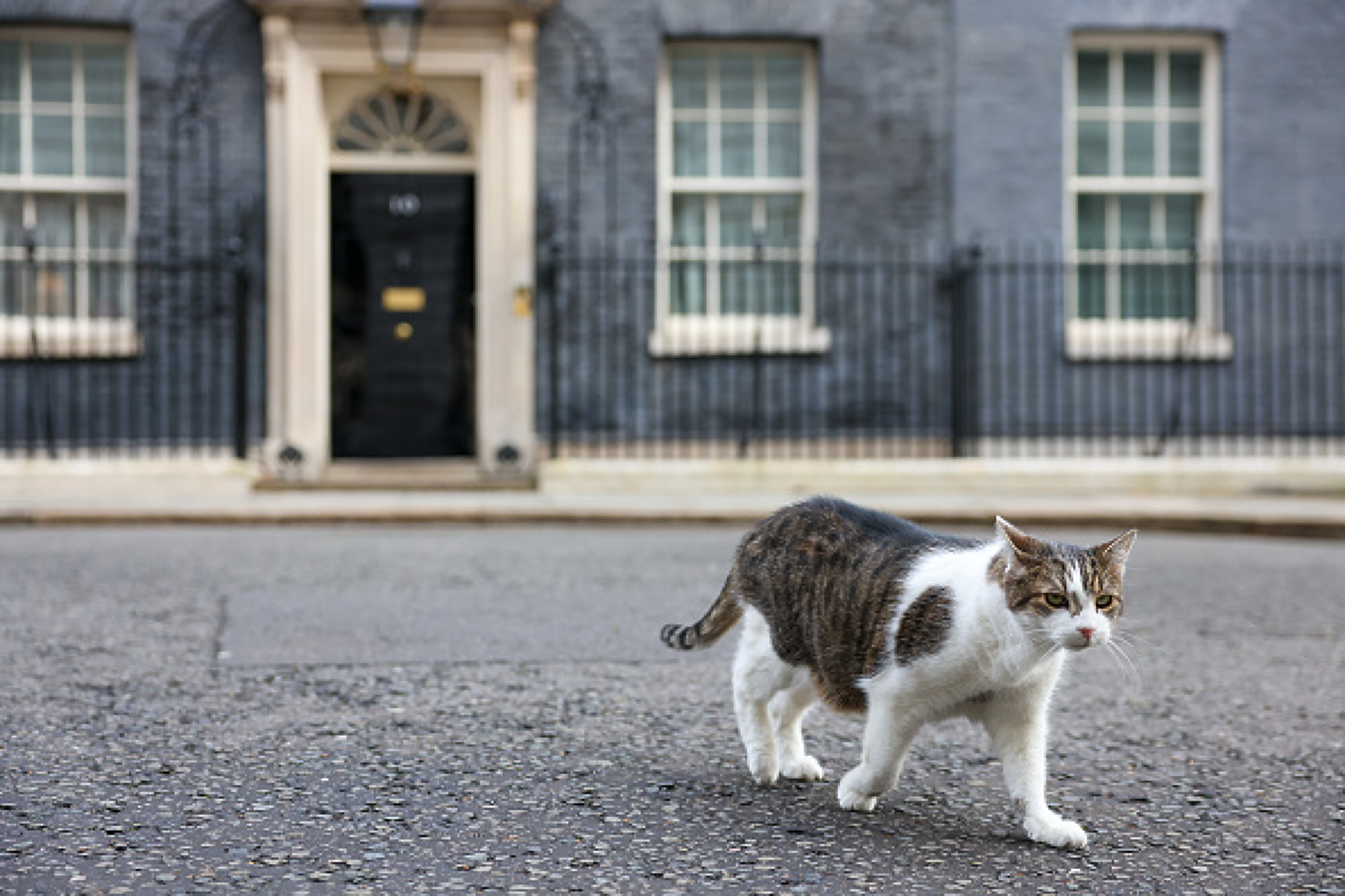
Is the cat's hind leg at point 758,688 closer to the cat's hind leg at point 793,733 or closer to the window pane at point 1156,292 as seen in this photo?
the cat's hind leg at point 793,733

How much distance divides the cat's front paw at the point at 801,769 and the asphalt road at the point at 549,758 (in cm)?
5

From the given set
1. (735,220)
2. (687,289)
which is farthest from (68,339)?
(735,220)

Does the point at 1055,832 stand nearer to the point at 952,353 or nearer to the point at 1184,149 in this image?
the point at 952,353

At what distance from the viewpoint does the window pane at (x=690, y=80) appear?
14.6 metres

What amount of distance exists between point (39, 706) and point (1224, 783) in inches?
129

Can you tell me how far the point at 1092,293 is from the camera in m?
14.8

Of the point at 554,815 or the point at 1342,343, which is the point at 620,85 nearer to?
the point at 1342,343

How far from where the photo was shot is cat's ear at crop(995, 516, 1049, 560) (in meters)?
3.32

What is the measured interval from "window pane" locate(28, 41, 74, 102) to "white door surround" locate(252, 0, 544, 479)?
1.72m

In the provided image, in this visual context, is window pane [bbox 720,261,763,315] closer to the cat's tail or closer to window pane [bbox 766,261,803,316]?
window pane [bbox 766,261,803,316]

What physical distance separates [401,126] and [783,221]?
3.43 metres

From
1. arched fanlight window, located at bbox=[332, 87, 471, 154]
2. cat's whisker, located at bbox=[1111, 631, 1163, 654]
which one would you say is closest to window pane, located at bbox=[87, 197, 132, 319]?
arched fanlight window, located at bbox=[332, 87, 471, 154]

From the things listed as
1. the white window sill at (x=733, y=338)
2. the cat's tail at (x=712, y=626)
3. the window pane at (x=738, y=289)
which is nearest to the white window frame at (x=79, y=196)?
the white window sill at (x=733, y=338)

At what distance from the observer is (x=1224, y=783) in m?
4.11
